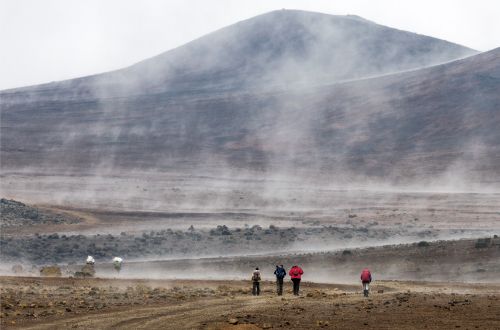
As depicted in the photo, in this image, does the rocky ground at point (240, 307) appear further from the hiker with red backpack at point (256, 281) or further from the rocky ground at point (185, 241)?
the rocky ground at point (185, 241)

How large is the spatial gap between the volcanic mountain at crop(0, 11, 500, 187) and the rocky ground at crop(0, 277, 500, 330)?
66.8 metres

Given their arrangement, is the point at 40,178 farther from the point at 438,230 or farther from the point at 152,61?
the point at 152,61

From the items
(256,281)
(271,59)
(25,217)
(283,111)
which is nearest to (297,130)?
(283,111)

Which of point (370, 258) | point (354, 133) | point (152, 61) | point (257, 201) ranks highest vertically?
point (152, 61)

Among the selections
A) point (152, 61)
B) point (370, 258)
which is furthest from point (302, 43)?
point (370, 258)

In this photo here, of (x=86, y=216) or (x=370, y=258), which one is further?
(x=86, y=216)

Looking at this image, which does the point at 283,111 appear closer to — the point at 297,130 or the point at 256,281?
the point at 297,130

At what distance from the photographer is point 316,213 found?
77.0m

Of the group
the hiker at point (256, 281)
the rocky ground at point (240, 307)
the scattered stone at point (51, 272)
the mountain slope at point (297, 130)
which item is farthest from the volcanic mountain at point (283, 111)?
the hiker at point (256, 281)

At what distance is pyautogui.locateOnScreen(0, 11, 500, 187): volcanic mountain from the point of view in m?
112

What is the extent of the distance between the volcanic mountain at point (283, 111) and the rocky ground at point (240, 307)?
219 ft

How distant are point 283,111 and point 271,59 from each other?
103 ft

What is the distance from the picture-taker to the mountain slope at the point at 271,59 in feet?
509

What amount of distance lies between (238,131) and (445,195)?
48.6 m
